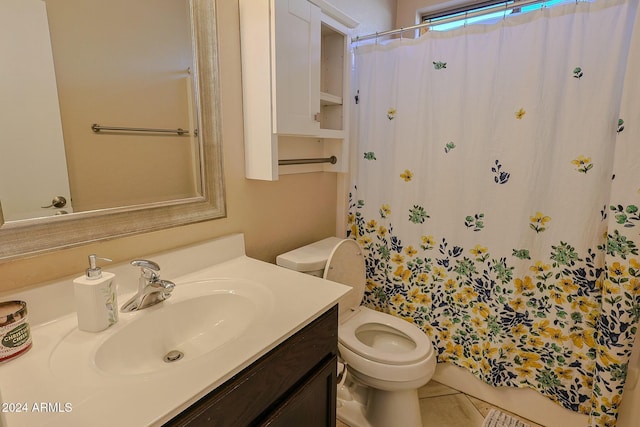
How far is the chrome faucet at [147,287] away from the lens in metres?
0.89

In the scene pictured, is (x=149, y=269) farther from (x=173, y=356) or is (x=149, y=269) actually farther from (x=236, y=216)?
(x=236, y=216)

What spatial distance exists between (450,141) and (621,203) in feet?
2.24

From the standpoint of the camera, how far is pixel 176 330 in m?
0.96

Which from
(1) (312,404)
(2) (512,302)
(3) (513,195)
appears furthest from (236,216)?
(2) (512,302)

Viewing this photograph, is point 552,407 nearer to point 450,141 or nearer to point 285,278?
point 450,141

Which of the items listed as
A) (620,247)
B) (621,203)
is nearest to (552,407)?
Answer: (620,247)

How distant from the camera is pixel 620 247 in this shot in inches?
48.9

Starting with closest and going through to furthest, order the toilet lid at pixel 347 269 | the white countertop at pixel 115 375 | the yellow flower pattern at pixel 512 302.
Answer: the white countertop at pixel 115 375 → the yellow flower pattern at pixel 512 302 → the toilet lid at pixel 347 269

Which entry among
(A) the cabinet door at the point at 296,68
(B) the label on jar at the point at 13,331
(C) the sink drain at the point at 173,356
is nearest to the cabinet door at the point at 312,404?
(C) the sink drain at the point at 173,356

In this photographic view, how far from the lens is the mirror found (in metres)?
0.85

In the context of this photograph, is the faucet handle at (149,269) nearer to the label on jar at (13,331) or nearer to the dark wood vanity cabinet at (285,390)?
the label on jar at (13,331)

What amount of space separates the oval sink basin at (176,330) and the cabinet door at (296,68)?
0.60 m

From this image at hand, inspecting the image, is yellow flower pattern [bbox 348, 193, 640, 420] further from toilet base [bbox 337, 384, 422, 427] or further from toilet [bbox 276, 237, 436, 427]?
toilet base [bbox 337, 384, 422, 427]

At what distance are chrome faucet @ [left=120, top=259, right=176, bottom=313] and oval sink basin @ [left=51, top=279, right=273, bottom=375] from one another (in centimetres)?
2
